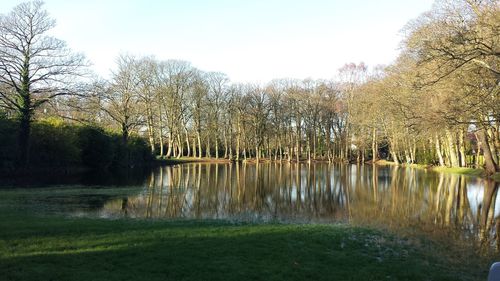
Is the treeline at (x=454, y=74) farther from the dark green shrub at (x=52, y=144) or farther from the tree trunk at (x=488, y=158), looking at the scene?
the dark green shrub at (x=52, y=144)

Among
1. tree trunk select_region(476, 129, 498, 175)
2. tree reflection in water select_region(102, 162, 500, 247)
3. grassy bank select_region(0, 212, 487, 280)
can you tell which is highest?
tree trunk select_region(476, 129, 498, 175)

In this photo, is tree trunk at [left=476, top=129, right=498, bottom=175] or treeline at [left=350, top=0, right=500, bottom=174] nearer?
treeline at [left=350, top=0, right=500, bottom=174]

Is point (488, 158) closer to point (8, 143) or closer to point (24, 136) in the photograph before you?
point (24, 136)

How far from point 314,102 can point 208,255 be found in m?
67.6

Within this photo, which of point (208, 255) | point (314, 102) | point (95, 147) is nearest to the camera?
point (208, 255)

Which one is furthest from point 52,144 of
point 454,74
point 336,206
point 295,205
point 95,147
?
point 454,74

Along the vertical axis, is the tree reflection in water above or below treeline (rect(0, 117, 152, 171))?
below

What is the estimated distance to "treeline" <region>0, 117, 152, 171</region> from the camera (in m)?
30.4

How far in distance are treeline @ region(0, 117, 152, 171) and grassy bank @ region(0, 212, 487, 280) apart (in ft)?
72.7

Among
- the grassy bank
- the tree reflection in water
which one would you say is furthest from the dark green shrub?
the grassy bank

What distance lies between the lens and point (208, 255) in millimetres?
7938

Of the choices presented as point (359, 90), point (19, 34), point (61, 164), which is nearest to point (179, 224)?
point (19, 34)

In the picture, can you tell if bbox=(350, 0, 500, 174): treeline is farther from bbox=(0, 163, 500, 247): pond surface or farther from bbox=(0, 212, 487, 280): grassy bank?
bbox=(0, 212, 487, 280): grassy bank

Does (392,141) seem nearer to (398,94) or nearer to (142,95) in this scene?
(398,94)
